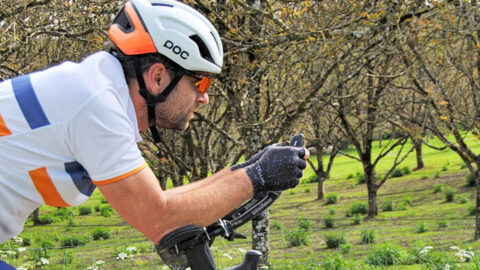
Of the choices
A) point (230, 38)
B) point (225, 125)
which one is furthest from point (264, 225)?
point (225, 125)

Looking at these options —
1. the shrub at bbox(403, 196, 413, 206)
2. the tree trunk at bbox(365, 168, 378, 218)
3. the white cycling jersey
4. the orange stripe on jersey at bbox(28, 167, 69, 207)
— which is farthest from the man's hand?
the shrub at bbox(403, 196, 413, 206)

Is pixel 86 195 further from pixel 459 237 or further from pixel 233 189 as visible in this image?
pixel 459 237

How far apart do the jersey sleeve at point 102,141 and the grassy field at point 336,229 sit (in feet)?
11.1

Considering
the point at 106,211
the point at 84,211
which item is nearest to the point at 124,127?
the point at 106,211

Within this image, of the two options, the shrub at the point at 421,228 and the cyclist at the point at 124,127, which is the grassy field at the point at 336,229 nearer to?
the shrub at the point at 421,228

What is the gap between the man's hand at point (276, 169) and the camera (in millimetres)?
2061

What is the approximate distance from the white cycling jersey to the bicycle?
29cm

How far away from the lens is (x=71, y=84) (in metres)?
1.87

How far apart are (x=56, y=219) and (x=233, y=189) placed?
80.4 feet

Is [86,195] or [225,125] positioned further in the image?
[225,125]

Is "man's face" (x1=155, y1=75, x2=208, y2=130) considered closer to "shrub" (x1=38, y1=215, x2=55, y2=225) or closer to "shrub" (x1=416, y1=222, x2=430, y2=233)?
"shrub" (x1=416, y1=222, x2=430, y2=233)

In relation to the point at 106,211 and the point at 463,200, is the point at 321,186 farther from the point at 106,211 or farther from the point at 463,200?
the point at 106,211

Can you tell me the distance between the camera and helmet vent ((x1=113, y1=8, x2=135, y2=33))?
2.12 metres

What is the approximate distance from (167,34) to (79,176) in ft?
1.97
